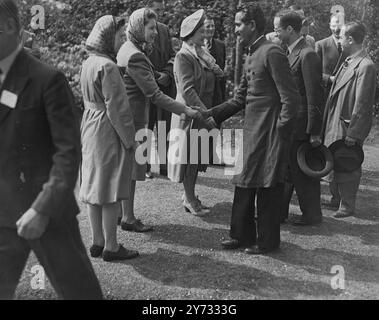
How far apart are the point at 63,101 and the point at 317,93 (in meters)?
3.42

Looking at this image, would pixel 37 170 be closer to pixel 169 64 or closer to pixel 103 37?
pixel 103 37

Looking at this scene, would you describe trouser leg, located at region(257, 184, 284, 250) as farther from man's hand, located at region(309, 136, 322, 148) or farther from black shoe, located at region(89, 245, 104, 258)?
black shoe, located at region(89, 245, 104, 258)

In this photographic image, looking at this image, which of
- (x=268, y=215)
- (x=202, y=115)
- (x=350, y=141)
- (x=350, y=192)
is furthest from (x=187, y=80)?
(x=350, y=192)

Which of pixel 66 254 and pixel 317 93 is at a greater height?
pixel 317 93

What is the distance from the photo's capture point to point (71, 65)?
11406 millimetres

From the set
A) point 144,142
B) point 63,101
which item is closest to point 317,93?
point 144,142

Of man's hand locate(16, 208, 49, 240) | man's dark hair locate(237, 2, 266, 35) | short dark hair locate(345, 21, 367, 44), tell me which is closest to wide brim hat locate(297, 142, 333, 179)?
short dark hair locate(345, 21, 367, 44)

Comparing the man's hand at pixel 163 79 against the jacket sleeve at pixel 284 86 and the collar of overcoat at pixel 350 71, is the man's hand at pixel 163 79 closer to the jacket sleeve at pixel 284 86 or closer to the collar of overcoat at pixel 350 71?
the collar of overcoat at pixel 350 71

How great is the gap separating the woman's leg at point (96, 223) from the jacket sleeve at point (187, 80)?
166 centimetres

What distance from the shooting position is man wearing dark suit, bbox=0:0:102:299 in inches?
108

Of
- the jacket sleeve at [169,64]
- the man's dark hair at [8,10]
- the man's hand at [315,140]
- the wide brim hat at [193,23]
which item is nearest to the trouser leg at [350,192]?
the man's hand at [315,140]

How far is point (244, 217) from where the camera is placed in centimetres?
515

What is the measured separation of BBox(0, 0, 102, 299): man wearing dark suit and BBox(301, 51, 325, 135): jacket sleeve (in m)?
3.27

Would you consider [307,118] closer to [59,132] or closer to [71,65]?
[59,132]
